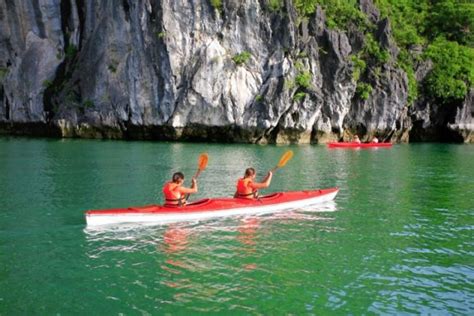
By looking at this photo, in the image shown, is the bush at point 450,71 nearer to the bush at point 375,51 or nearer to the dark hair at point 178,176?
the bush at point 375,51

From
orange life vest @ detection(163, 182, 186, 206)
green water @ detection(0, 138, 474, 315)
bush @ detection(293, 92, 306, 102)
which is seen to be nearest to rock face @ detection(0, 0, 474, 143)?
bush @ detection(293, 92, 306, 102)

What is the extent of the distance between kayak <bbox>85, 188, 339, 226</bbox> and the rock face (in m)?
29.1

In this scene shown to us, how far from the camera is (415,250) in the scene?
40.1ft

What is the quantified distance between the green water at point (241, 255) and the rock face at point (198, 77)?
25.0 m

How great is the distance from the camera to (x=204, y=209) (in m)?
14.9

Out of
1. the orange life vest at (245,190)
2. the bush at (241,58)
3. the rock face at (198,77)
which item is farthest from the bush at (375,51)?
the orange life vest at (245,190)

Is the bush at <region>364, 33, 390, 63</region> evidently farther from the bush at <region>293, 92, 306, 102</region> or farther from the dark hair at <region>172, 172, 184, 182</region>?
the dark hair at <region>172, 172, 184, 182</region>

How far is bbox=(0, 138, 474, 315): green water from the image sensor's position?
353 inches

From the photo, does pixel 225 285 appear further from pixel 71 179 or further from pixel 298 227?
pixel 71 179

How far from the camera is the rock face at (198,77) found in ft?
152

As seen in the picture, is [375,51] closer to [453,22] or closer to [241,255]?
[453,22]

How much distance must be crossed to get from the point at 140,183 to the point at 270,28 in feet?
97.6

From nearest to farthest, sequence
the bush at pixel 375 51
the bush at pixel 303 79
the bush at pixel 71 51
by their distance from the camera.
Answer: the bush at pixel 303 79 < the bush at pixel 375 51 < the bush at pixel 71 51

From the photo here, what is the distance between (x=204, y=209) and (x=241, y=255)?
3545 millimetres
